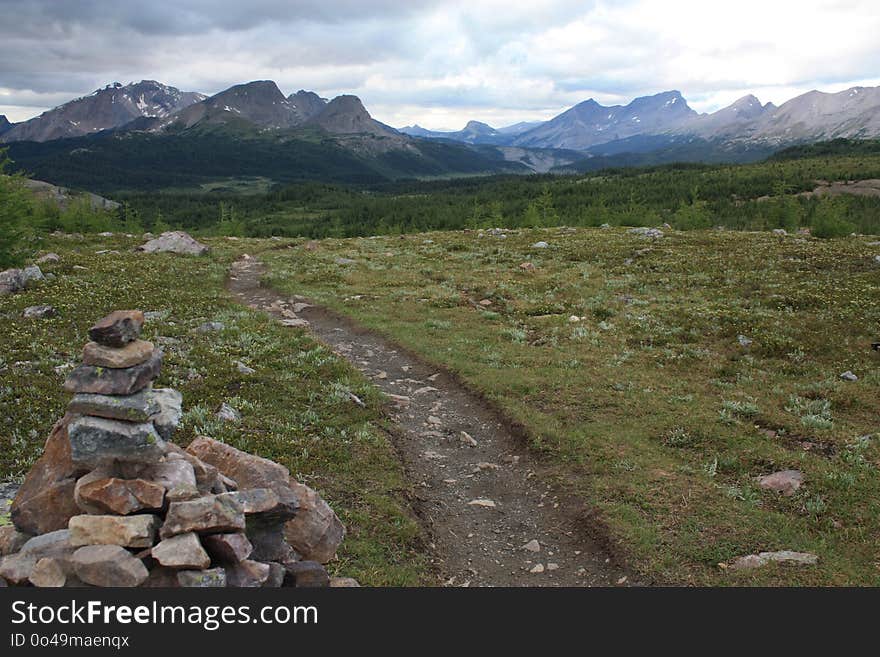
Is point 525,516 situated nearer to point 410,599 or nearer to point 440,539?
point 440,539

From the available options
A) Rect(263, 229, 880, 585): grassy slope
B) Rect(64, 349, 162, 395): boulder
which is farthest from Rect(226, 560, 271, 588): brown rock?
Rect(263, 229, 880, 585): grassy slope

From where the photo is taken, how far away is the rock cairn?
6.52 m

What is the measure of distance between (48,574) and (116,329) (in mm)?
3090

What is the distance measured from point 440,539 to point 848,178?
197 metres

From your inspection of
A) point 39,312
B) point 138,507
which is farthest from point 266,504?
point 39,312

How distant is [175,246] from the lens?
46.7 metres

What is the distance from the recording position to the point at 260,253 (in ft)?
162

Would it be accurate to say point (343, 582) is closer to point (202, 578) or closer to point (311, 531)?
point (311, 531)

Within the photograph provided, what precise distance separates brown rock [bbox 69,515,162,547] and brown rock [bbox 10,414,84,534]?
39.8 inches

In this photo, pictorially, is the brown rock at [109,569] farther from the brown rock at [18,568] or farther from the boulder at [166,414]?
the boulder at [166,414]

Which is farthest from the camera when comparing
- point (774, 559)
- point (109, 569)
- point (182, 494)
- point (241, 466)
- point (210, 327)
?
point (210, 327)

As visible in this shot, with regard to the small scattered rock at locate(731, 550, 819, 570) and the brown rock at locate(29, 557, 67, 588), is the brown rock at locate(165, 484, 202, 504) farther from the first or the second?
the small scattered rock at locate(731, 550, 819, 570)

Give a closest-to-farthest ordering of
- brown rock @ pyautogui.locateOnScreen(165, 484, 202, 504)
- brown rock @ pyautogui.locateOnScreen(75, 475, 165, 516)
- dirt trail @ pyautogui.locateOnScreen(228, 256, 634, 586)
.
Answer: brown rock @ pyautogui.locateOnScreen(75, 475, 165, 516), brown rock @ pyautogui.locateOnScreen(165, 484, 202, 504), dirt trail @ pyautogui.locateOnScreen(228, 256, 634, 586)

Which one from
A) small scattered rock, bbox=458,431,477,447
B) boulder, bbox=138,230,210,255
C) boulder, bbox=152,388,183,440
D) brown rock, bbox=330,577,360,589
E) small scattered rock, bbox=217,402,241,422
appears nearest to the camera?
boulder, bbox=152,388,183,440
